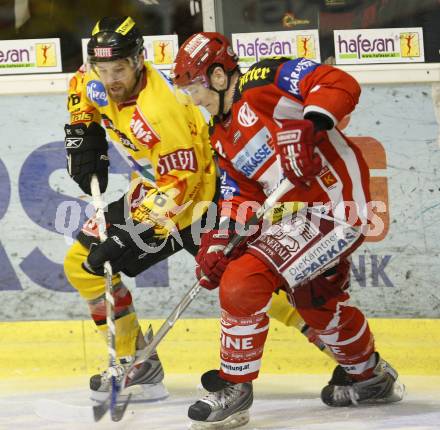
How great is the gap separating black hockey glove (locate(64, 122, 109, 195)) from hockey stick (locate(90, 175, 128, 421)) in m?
0.04

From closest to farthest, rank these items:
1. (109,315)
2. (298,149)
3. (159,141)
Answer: (298,149)
(159,141)
(109,315)

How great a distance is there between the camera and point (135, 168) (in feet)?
14.2

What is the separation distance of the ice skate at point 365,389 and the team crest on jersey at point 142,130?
1.00 metres

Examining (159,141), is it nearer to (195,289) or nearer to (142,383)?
(195,289)

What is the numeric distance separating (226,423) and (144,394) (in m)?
0.59

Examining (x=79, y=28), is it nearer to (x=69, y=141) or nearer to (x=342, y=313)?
(x=69, y=141)

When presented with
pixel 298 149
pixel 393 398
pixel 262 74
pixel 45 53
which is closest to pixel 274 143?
pixel 262 74

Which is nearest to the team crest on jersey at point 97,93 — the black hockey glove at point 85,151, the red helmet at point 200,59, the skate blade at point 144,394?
the black hockey glove at point 85,151

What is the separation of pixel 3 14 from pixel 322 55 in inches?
54.6

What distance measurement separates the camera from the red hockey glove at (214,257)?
12.4ft

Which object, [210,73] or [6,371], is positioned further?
[6,371]

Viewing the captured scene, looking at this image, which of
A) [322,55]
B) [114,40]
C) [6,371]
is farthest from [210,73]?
[6,371]

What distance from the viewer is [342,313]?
3.91 meters

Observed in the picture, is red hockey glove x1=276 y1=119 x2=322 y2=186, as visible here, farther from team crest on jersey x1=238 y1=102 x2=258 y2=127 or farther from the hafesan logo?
the hafesan logo
